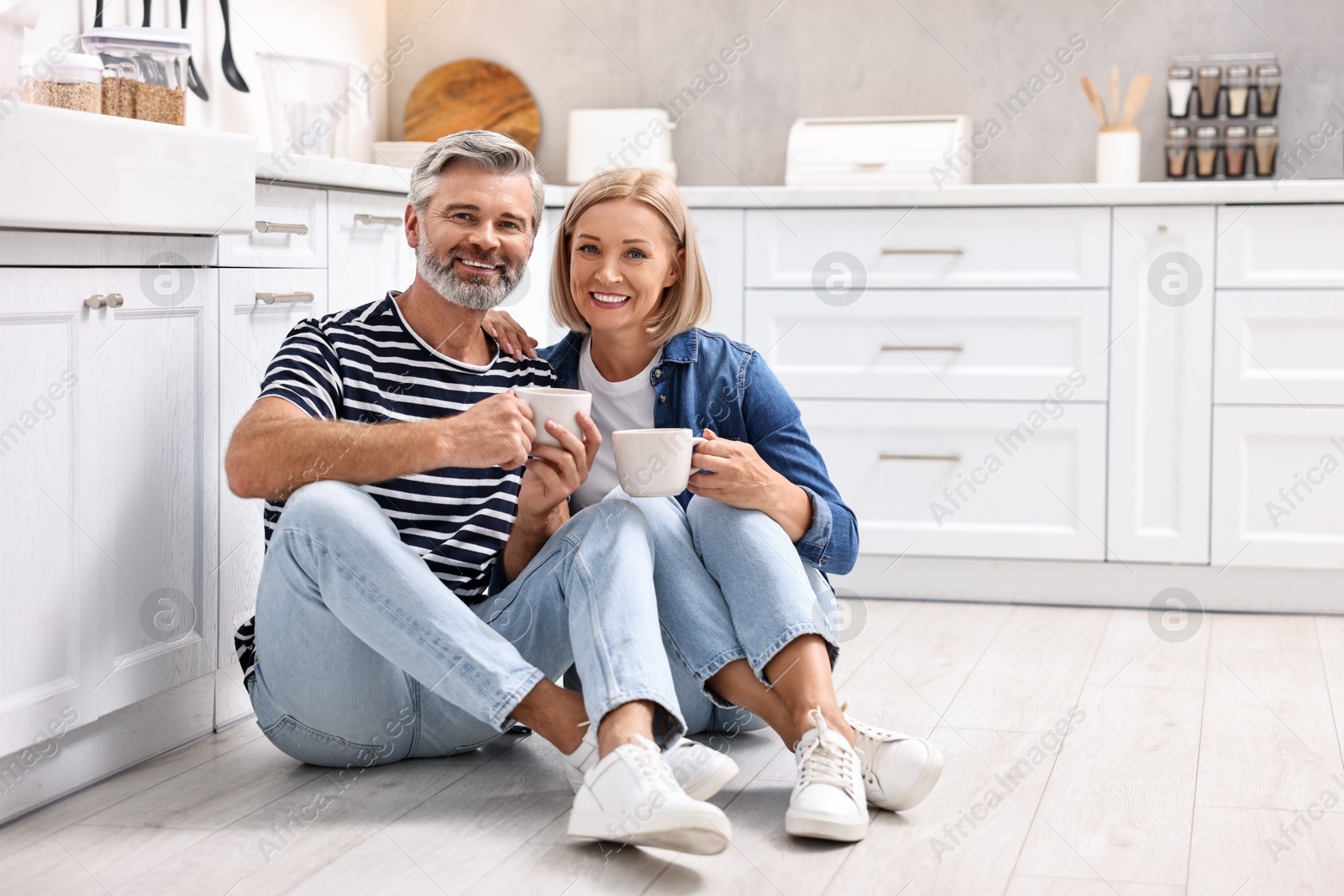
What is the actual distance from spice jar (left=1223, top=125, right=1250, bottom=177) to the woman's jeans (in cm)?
186

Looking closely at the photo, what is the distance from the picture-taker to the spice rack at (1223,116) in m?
3.01

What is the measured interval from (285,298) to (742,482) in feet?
2.55

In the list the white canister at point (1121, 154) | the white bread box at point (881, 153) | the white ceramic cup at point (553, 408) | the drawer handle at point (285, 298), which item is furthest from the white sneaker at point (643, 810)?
the white canister at point (1121, 154)

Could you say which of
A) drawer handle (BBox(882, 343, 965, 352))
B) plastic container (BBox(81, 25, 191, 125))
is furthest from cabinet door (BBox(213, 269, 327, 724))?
drawer handle (BBox(882, 343, 965, 352))

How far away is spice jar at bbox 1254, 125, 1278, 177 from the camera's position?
299 cm

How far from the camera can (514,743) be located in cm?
187

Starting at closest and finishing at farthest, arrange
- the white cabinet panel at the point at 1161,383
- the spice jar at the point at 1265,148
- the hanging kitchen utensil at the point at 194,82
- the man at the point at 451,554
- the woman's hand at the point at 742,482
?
1. the man at the point at 451,554
2. the woman's hand at the point at 742,482
3. the hanging kitchen utensil at the point at 194,82
4. the white cabinet panel at the point at 1161,383
5. the spice jar at the point at 1265,148

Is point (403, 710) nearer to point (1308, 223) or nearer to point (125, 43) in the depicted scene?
point (125, 43)

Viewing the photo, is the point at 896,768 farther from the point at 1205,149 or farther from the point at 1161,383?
the point at 1205,149

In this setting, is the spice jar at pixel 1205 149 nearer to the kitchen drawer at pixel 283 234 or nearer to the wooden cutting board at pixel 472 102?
the wooden cutting board at pixel 472 102

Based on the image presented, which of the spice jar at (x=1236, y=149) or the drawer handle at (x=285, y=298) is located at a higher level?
the spice jar at (x=1236, y=149)

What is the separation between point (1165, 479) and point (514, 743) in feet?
4.88

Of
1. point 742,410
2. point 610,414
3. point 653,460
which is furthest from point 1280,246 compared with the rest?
point 653,460

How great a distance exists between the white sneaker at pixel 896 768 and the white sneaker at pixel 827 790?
26mm
